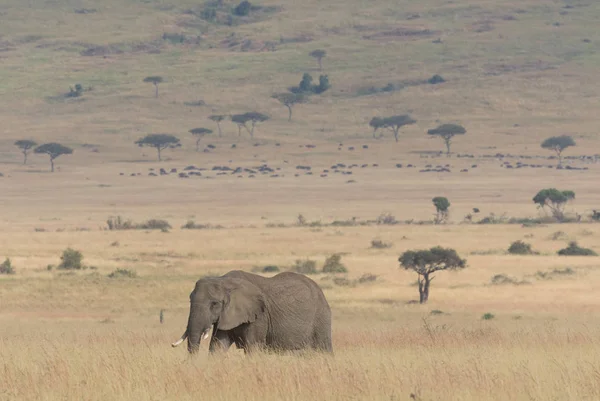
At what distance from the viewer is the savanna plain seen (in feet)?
36.6

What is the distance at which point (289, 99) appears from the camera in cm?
15100

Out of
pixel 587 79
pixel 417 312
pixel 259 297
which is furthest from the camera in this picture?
pixel 587 79

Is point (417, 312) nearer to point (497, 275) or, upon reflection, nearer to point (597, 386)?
point (497, 275)

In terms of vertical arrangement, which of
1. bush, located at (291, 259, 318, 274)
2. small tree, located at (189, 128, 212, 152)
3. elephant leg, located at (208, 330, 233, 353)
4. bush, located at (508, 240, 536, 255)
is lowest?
bush, located at (508, 240, 536, 255)

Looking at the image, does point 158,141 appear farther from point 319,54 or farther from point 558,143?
point 319,54

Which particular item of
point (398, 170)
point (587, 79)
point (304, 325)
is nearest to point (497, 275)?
point (304, 325)

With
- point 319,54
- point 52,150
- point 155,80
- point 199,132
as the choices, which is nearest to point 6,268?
point 52,150

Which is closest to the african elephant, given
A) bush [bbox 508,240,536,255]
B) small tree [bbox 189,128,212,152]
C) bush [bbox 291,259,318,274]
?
bush [bbox 291,259,318,274]

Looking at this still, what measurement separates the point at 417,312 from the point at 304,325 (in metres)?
22.4

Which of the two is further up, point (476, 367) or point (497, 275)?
point (476, 367)

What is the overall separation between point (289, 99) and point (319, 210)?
66689 mm

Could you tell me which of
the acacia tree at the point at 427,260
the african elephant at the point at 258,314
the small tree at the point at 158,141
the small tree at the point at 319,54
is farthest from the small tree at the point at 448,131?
the african elephant at the point at 258,314

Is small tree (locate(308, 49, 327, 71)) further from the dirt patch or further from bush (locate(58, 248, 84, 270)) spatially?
bush (locate(58, 248, 84, 270))

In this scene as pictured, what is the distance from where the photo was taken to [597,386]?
10.2 metres
